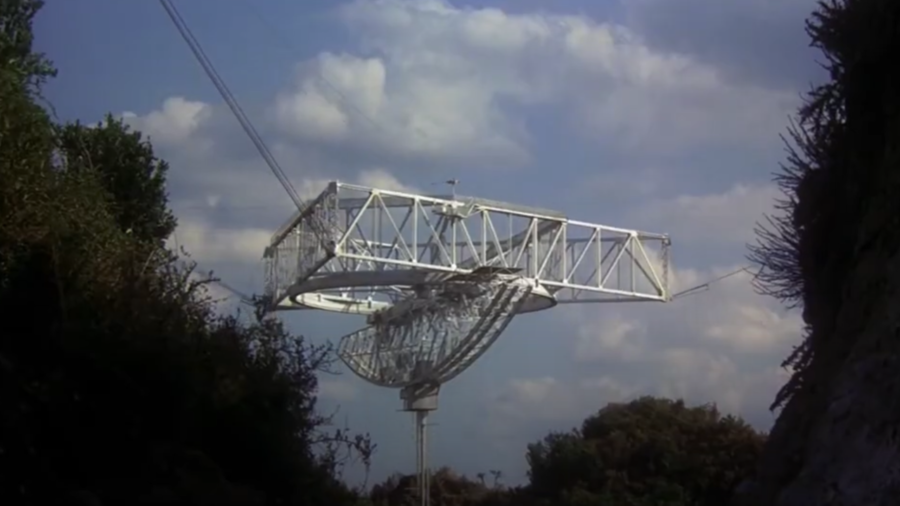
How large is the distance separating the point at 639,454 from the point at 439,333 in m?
11.1

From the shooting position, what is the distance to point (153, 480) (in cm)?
1165

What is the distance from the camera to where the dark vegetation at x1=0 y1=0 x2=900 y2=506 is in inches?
450

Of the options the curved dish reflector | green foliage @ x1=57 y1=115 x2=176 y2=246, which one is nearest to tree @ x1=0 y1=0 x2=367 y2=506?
green foliage @ x1=57 y1=115 x2=176 y2=246

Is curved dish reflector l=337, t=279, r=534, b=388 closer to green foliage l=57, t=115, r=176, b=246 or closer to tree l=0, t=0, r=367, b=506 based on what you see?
green foliage l=57, t=115, r=176, b=246

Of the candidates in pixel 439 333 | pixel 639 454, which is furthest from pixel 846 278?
pixel 439 333

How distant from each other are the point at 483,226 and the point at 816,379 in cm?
3234

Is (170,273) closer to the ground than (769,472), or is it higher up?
higher up

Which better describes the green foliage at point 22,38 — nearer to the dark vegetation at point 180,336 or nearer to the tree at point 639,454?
the dark vegetation at point 180,336

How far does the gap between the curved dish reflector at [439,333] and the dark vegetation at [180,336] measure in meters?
26.2

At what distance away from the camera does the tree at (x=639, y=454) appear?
3284 centimetres

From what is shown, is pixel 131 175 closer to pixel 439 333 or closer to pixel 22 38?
pixel 22 38

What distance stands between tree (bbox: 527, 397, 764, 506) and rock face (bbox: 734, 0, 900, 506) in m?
16.4

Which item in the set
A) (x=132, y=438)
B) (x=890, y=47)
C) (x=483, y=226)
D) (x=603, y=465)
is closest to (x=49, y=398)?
(x=132, y=438)

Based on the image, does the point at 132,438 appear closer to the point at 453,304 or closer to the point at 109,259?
the point at 109,259
